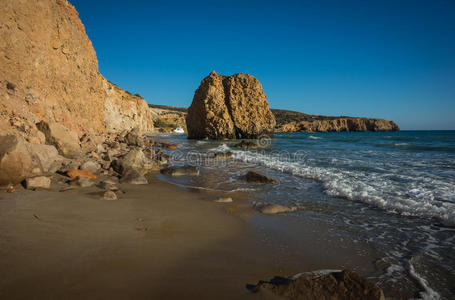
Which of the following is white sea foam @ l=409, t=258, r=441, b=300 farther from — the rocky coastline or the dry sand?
the dry sand

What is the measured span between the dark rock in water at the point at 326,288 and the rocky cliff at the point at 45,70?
642cm

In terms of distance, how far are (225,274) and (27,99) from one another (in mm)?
8881

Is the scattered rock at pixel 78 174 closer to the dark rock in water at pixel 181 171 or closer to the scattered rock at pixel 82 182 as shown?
the scattered rock at pixel 82 182

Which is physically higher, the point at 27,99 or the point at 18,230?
the point at 27,99

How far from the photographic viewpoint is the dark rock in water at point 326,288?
1.92 meters

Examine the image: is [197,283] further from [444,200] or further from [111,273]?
[444,200]

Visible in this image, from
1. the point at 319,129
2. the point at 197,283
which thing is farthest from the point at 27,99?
the point at 319,129

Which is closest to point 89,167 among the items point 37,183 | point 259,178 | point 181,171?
point 37,183

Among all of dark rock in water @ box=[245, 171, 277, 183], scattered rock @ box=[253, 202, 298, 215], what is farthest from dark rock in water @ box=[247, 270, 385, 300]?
dark rock in water @ box=[245, 171, 277, 183]

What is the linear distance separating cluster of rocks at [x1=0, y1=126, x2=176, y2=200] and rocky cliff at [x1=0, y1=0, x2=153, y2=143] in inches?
29.8

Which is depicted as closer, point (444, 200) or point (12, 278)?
point (12, 278)

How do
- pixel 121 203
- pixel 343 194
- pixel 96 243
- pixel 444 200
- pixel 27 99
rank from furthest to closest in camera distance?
pixel 27 99 → pixel 343 194 → pixel 444 200 → pixel 121 203 → pixel 96 243

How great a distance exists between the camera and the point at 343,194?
5508 millimetres

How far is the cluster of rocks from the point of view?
160 inches
